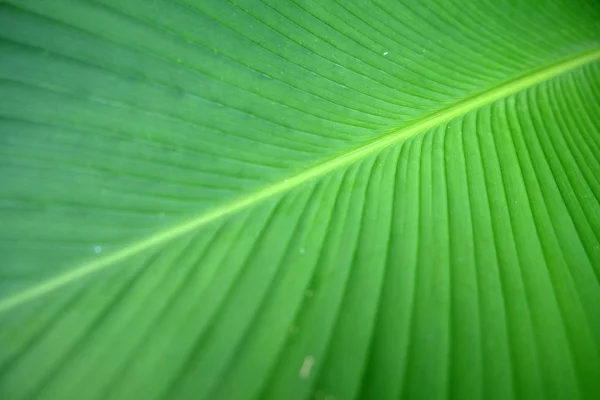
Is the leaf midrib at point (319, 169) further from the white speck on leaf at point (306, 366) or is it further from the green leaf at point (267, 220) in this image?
the white speck on leaf at point (306, 366)

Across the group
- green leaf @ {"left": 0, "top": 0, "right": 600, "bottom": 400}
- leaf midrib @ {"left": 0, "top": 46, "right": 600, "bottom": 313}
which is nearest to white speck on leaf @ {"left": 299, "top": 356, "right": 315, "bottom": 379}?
green leaf @ {"left": 0, "top": 0, "right": 600, "bottom": 400}

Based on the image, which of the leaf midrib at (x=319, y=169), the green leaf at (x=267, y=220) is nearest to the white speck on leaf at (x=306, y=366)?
the green leaf at (x=267, y=220)

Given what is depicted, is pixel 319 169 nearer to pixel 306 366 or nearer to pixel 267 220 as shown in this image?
pixel 267 220

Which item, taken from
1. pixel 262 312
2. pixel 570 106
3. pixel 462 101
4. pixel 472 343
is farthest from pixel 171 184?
pixel 570 106

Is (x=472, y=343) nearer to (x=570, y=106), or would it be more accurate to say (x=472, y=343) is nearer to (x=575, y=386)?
(x=575, y=386)

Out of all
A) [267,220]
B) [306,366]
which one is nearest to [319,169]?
[267,220]

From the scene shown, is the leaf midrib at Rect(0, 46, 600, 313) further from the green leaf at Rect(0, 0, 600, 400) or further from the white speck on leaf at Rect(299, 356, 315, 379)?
the white speck on leaf at Rect(299, 356, 315, 379)
